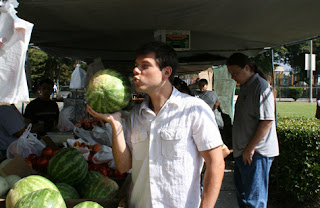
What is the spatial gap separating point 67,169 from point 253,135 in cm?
215

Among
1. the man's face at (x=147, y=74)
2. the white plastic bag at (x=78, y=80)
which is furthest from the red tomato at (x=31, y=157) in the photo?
the white plastic bag at (x=78, y=80)

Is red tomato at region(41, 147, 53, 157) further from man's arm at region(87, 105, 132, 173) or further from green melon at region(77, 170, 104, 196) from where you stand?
man's arm at region(87, 105, 132, 173)

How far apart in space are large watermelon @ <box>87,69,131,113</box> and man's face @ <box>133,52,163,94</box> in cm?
15


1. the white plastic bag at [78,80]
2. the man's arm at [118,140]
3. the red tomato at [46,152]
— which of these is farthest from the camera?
the white plastic bag at [78,80]

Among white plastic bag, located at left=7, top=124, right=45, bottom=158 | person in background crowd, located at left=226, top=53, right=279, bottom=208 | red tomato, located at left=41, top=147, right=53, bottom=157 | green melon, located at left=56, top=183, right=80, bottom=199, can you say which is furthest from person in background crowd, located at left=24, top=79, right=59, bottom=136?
person in background crowd, located at left=226, top=53, right=279, bottom=208

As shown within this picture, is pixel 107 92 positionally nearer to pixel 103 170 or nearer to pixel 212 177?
pixel 212 177

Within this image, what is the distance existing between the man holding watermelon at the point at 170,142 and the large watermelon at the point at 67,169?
35.6 inches

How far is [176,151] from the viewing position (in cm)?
172

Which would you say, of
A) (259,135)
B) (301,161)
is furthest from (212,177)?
(301,161)

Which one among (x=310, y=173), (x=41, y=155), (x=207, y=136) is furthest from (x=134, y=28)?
(x=310, y=173)

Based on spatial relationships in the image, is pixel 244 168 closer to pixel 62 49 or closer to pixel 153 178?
pixel 153 178

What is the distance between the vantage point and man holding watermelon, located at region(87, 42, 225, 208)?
1711mm

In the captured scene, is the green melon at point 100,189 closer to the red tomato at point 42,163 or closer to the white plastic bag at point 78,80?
the red tomato at point 42,163

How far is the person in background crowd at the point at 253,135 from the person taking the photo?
10.4 ft
